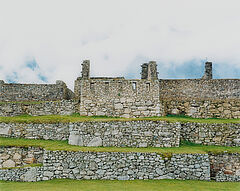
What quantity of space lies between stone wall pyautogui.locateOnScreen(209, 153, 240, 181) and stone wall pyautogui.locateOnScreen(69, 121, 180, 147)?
7.87 ft

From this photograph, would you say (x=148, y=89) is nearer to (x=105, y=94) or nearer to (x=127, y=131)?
(x=105, y=94)

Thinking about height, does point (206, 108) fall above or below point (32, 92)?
below

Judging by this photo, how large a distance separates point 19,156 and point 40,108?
19.3 feet

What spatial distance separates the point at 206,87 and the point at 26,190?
18.4 metres

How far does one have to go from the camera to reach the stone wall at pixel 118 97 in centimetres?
1923

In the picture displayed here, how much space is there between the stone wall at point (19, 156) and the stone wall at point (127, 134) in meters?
2.10

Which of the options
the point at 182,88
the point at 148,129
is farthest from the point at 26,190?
the point at 182,88

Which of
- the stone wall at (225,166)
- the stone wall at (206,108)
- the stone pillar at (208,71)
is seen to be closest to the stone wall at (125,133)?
the stone wall at (225,166)

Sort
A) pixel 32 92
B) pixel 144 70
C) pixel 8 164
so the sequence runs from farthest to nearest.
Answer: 1. pixel 144 70
2. pixel 32 92
3. pixel 8 164

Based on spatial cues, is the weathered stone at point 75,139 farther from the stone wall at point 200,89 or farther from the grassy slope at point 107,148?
the stone wall at point 200,89

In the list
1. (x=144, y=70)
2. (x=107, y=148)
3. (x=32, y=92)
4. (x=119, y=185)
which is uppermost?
(x=144, y=70)

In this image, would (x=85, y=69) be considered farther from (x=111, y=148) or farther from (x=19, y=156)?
(x=19, y=156)

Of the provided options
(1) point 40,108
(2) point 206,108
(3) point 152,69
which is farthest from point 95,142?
(3) point 152,69

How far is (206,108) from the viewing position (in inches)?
764
